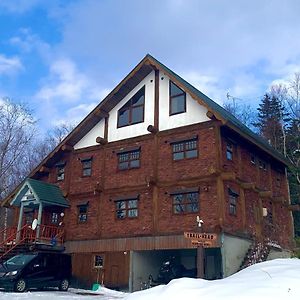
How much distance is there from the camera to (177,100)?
2216 cm

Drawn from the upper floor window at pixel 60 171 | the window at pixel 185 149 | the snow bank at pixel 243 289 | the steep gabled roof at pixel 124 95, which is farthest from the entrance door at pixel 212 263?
the snow bank at pixel 243 289

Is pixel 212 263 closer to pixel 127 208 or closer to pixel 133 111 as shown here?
pixel 127 208

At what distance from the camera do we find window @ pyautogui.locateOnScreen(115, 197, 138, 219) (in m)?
22.0

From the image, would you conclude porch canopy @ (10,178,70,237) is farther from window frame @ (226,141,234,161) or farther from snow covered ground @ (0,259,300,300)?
snow covered ground @ (0,259,300,300)

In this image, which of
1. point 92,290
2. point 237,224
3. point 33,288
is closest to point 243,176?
point 237,224

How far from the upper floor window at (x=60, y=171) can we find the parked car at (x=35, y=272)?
6.90 metres

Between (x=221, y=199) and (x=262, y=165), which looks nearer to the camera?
(x=221, y=199)

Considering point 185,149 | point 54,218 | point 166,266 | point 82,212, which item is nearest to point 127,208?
point 82,212

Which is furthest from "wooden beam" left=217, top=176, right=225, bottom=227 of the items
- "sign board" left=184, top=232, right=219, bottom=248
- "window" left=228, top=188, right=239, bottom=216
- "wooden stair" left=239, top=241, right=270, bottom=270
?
"sign board" left=184, top=232, right=219, bottom=248

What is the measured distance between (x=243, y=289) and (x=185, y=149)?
1331cm

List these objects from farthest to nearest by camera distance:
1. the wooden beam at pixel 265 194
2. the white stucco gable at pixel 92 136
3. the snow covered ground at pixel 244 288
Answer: the white stucco gable at pixel 92 136
the wooden beam at pixel 265 194
the snow covered ground at pixel 244 288

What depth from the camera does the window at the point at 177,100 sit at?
21.9m

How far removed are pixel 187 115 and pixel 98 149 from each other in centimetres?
617

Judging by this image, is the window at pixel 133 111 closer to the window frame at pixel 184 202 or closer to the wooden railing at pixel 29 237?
the window frame at pixel 184 202
